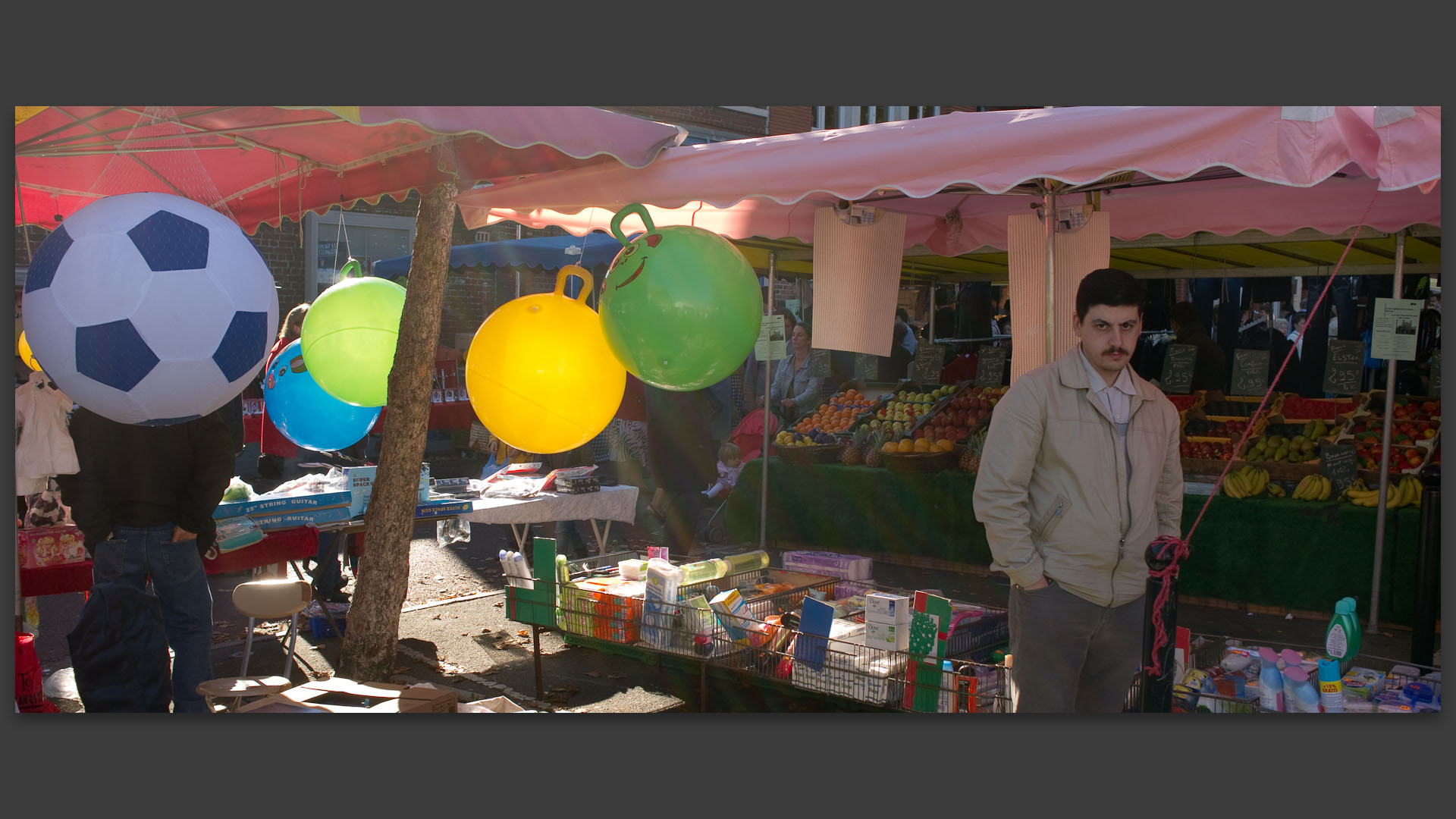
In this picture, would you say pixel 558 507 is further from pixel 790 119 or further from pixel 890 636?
pixel 790 119

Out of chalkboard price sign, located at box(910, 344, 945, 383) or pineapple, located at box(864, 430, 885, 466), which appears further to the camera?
chalkboard price sign, located at box(910, 344, 945, 383)

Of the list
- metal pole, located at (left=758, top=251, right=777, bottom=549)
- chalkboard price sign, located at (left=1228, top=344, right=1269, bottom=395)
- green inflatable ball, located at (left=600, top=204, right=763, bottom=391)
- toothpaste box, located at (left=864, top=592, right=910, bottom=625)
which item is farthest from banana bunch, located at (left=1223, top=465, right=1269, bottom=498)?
green inflatable ball, located at (left=600, top=204, right=763, bottom=391)

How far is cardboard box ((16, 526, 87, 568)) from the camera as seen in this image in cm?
497

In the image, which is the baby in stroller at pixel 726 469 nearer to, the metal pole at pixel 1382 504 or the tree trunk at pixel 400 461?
the tree trunk at pixel 400 461

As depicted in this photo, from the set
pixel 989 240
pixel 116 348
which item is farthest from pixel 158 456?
pixel 989 240

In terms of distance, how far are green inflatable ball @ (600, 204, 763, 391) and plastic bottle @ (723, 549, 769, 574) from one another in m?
1.80

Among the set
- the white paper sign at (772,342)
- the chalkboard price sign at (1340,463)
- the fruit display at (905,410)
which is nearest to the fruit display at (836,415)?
the fruit display at (905,410)

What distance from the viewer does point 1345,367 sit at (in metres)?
6.98

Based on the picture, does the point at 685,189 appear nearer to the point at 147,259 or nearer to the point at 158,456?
the point at 147,259

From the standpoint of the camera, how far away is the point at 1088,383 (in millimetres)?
3312

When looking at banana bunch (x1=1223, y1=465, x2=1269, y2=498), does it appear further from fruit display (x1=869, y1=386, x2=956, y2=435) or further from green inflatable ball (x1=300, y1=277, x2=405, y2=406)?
green inflatable ball (x1=300, y1=277, x2=405, y2=406)

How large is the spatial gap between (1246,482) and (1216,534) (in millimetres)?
380

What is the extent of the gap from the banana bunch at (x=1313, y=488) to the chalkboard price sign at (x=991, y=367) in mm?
2571

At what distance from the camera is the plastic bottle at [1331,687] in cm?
389
